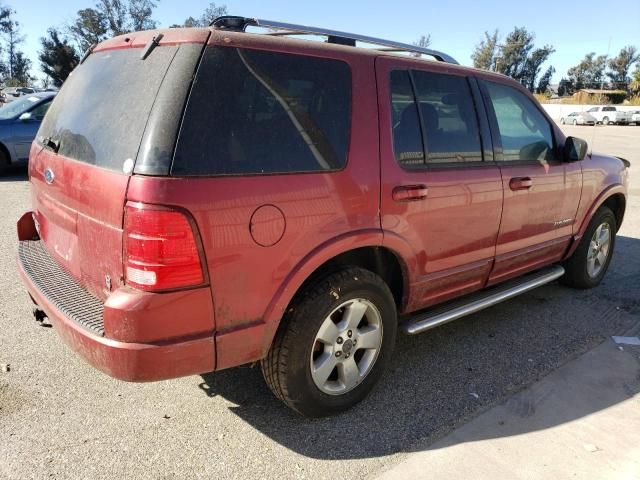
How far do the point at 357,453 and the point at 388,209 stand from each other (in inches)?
50.6

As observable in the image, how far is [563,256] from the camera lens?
454 centimetres

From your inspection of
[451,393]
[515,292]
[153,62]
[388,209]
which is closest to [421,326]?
[451,393]

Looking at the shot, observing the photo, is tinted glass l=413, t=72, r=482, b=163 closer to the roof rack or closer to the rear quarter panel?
the roof rack

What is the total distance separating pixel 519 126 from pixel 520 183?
1.72 feet

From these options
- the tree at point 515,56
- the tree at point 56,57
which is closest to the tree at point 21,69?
the tree at point 56,57

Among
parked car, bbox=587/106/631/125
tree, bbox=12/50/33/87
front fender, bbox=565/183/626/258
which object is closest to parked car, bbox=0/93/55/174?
front fender, bbox=565/183/626/258

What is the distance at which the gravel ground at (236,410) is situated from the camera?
2441mm

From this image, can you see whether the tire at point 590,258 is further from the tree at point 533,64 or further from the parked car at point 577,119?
the tree at point 533,64

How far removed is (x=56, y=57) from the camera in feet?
190

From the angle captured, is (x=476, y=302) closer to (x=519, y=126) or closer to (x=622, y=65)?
(x=519, y=126)

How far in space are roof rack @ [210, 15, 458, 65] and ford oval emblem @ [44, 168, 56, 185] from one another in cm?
119

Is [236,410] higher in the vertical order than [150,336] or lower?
lower

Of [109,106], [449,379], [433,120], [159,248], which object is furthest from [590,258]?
[109,106]

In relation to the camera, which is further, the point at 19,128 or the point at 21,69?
the point at 21,69
